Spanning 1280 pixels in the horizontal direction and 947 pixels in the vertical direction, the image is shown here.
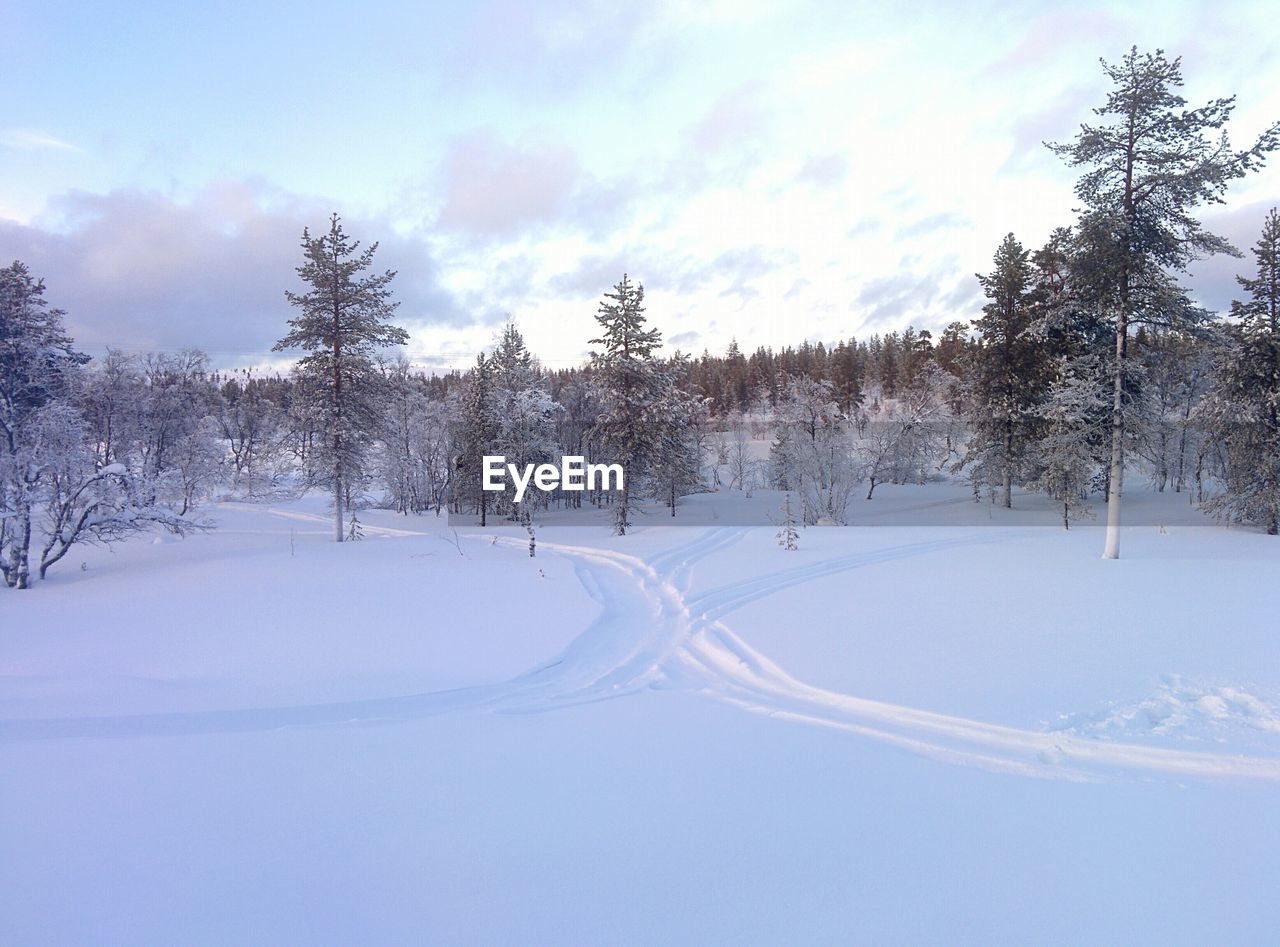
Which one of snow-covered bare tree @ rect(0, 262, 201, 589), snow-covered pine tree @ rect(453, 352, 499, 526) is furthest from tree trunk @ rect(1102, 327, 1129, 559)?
snow-covered pine tree @ rect(453, 352, 499, 526)

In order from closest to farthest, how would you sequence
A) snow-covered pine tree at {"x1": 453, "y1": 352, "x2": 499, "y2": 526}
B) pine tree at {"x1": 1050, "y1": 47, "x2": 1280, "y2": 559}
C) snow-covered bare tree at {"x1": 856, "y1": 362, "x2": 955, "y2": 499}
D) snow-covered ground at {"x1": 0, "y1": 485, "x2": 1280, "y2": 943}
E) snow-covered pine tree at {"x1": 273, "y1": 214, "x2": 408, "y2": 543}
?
snow-covered ground at {"x1": 0, "y1": 485, "x2": 1280, "y2": 943}
pine tree at {"x1": 1050, "y1": 47, "x2": 1280, "y2": 559}
snow-covered pine tree at {"x1": 273, "y1": 214, "x2": 408, "y2": 543}
snow-covered pine tree at {"x1": 453, "y1": 352, "x2": 499, "y2": 526}
snow-covered bare tree at {"x1": 856, "y1": 362, "x2": 955, "y2": 499}

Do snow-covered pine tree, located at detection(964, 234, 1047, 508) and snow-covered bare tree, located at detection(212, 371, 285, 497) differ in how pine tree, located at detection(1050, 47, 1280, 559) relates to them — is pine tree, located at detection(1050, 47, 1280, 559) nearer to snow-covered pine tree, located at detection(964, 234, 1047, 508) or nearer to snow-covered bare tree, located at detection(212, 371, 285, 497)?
snow-covered pine tree, located at detection(964, 234, 1047, 508)

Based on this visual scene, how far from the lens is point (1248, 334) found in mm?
20891

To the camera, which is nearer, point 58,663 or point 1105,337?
point 58,663

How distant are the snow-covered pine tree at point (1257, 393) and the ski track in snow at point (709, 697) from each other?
20.1 m

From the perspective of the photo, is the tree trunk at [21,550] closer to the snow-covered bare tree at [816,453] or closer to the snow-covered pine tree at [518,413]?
the snow-covered pine tree at [518,413]

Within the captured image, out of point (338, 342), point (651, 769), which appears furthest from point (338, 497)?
point (651, 769)

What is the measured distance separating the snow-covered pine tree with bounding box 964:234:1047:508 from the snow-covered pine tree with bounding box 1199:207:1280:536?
6.45m

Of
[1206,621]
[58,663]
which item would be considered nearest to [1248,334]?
[1206,621]

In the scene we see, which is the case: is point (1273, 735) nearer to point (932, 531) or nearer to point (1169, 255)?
point (1169, 255)

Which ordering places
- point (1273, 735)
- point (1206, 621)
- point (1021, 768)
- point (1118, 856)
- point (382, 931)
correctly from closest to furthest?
point (382, 931) < point (1118, 856) < point (1021, 768) < point (1273, 735) < point (1206, 621)

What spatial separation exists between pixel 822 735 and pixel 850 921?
2.79 metres

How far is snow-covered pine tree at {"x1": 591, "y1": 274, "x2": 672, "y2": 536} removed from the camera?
2672 centimetres

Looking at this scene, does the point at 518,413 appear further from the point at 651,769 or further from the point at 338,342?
the point at 651,769
